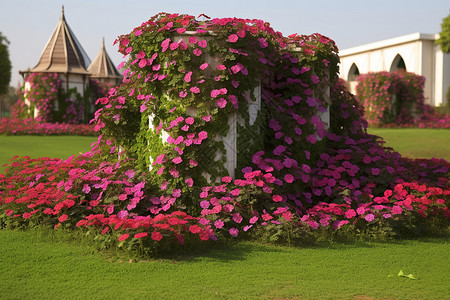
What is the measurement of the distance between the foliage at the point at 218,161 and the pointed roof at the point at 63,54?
20914mm

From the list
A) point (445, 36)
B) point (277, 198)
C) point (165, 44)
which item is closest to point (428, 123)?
point (445, 36)

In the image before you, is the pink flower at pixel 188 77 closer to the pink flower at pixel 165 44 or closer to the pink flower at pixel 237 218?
the pink flower at pixel 165 44

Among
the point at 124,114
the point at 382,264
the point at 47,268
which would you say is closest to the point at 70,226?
the point at 47,268

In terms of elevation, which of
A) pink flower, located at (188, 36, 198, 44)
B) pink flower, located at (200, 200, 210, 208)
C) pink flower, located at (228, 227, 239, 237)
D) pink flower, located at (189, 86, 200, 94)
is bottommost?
pink flower, located at (228, 227, 239, 237)

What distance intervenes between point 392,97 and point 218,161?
22161 millimetres

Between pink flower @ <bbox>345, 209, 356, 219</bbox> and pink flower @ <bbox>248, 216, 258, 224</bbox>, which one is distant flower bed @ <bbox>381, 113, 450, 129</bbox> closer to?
pink flower @ <bbox>345, 209, 356, 219</bbox>

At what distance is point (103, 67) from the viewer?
37.1 metres

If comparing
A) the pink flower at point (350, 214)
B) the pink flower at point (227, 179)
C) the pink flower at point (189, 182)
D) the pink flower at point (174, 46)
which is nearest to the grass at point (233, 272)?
the pink flower at point (350, 214)

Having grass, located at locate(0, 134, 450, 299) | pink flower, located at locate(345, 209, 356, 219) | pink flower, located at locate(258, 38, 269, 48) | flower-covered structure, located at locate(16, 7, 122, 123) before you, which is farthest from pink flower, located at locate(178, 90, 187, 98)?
flower-covered structure, located at locate(16, 7, 122, 123)

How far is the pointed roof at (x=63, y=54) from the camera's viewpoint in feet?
85.2

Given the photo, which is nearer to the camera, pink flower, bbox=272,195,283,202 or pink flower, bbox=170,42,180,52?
pink flower, bbox=272,195,283,202

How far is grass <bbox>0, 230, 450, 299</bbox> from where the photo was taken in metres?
3.52

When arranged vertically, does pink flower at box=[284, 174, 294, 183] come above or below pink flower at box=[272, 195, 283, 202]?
above

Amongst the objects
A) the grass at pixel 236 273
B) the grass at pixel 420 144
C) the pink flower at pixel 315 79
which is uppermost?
the pink flower at pixel 315 79
